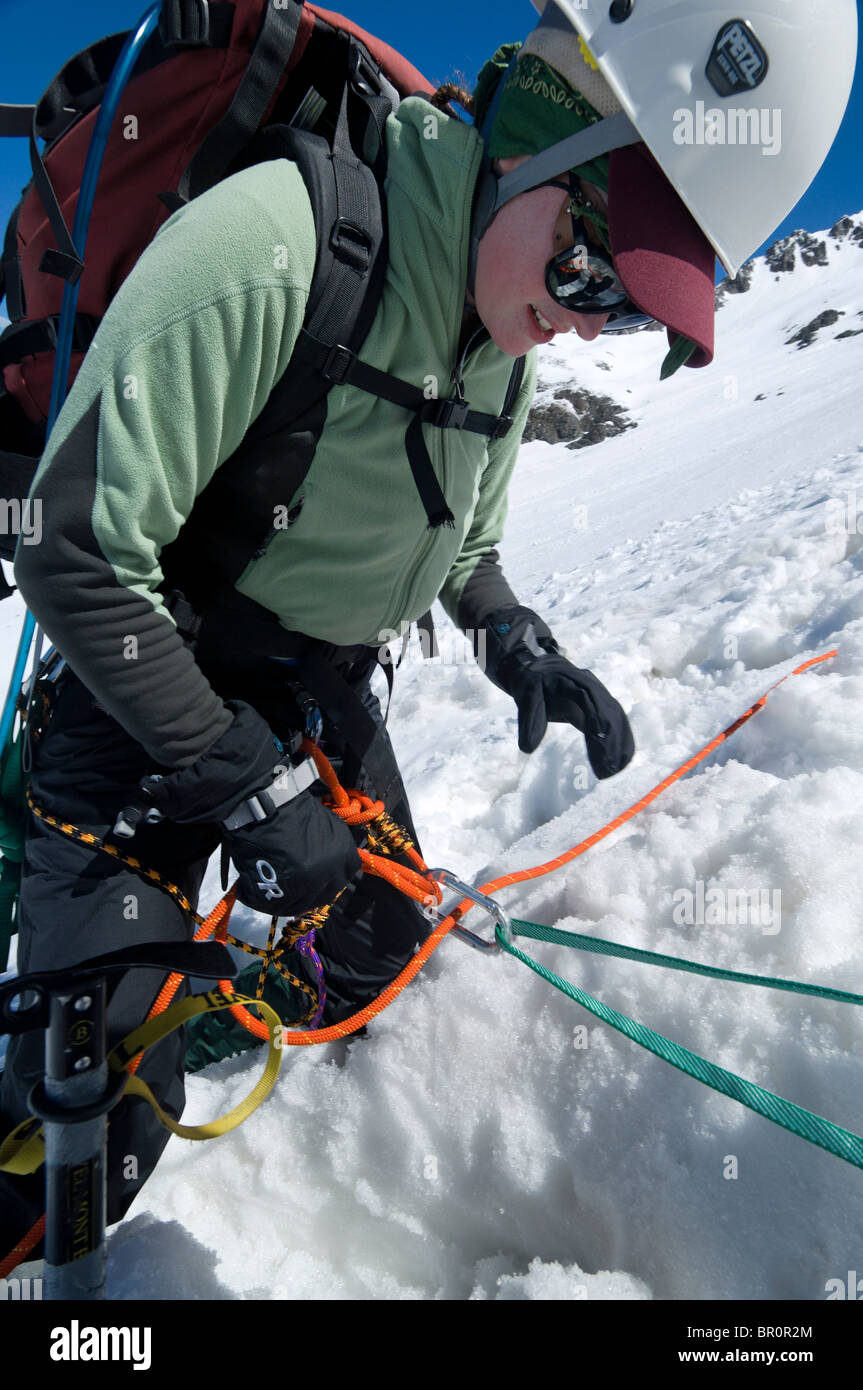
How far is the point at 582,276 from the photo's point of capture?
Answer: 151cm

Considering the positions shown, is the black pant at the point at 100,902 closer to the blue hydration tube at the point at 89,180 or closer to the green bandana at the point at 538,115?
the blue hydration tube at the point at 89,180

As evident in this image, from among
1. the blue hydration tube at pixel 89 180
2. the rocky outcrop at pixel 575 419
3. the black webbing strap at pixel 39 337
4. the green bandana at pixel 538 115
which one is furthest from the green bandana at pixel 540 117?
the rocky outcrop at pixel 575 419

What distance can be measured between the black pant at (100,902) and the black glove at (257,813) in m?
0.11

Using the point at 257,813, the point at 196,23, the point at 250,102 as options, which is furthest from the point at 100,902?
the point at 196,23

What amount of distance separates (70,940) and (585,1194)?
3.89 feet

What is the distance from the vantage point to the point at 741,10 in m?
1.46

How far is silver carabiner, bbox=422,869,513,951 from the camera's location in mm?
2047

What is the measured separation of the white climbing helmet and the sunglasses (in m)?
0.16

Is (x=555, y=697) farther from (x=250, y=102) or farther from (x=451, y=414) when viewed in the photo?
(x=250, y=102)

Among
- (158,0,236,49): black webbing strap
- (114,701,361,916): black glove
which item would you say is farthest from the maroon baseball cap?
(114,701,361,916): black glove

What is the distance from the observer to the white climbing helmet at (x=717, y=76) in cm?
146

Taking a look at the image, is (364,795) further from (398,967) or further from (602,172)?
(602,172)

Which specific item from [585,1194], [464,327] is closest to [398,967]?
[585,1194]

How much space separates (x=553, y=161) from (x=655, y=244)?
0.25 m
